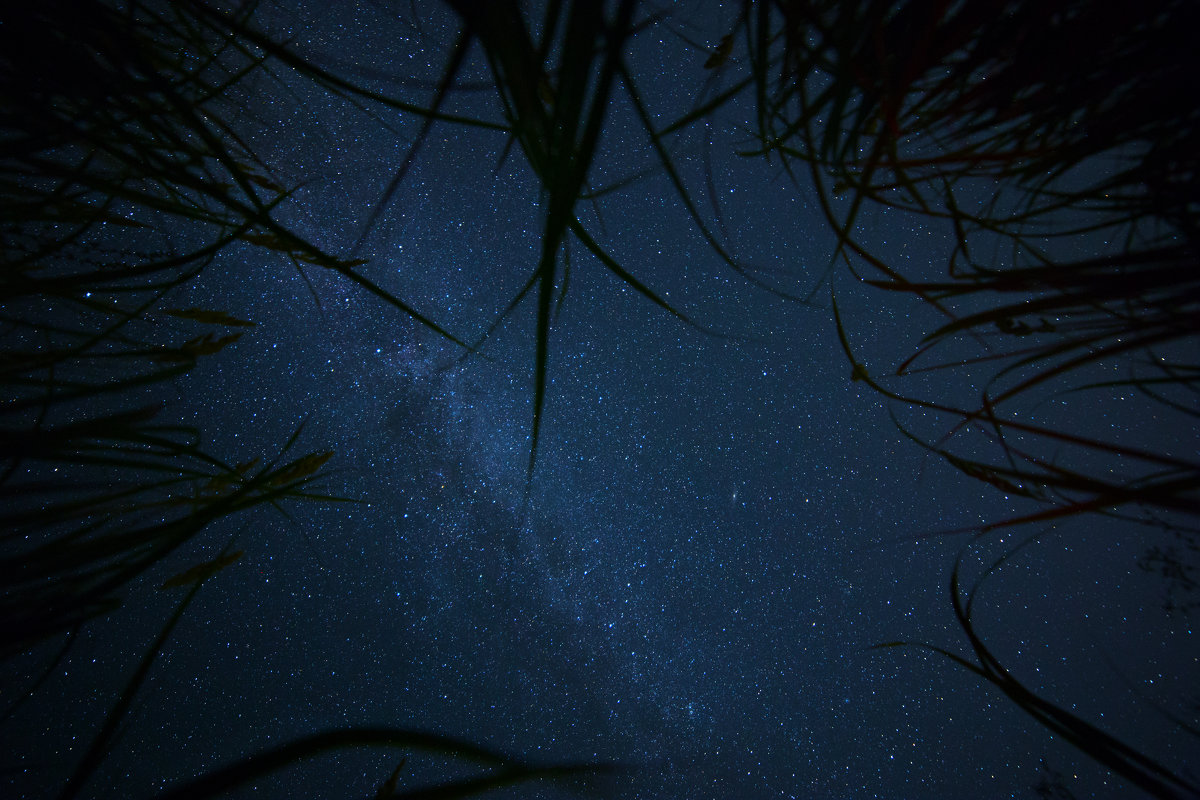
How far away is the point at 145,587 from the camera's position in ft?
2.69

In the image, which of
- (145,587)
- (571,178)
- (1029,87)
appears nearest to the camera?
(571,178)

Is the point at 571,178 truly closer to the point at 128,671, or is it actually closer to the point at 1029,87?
the point at 1029,87

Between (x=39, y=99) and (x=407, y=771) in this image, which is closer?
(x=39, y=99)

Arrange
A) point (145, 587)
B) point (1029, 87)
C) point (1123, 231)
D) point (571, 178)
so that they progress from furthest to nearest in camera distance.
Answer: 1. point (145, 587)
2. point (1123, 231)
3. point (1029, 87)
4. point (571, 178)

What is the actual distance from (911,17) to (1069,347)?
0.23 meters

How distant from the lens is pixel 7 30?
331mm

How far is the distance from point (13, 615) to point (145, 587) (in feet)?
2.16

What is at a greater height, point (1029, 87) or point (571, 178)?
point (1029, 87)

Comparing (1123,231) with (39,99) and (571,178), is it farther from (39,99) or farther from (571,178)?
(39,99)

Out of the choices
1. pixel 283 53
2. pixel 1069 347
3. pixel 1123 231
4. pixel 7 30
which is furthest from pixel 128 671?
pixel 1123 231

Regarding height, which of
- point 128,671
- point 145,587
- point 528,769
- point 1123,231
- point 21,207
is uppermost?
point 1123,231

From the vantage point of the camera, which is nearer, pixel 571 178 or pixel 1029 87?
pixel 571 178

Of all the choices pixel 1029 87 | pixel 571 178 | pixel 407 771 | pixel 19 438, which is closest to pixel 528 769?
pixel 571 178

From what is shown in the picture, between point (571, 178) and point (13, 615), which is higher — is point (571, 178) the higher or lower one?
the higher one
